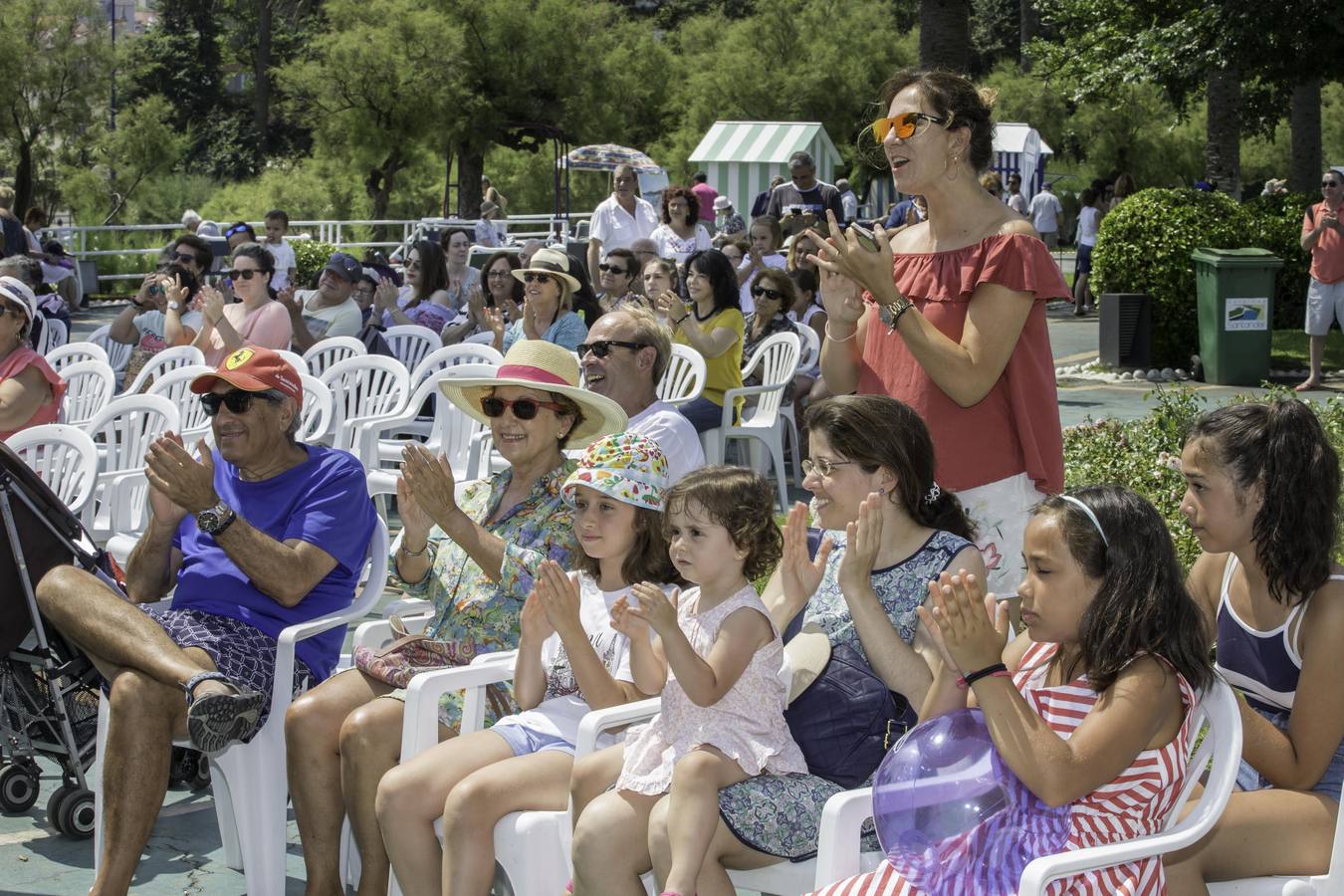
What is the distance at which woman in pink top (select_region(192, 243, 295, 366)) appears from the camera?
7965 millimetres

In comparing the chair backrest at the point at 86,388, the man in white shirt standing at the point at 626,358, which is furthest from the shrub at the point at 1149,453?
the chair backrest at the point at 86,388

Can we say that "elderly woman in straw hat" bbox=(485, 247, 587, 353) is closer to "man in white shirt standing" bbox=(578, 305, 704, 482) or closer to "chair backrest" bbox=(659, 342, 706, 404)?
"chair backrest" bbox=(659, 342, 706, 404)

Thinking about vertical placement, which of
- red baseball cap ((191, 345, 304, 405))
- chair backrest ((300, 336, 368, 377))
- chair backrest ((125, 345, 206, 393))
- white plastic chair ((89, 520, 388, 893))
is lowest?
white plastic chair ((89, 520, 388, 893))

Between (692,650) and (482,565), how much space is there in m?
0.89

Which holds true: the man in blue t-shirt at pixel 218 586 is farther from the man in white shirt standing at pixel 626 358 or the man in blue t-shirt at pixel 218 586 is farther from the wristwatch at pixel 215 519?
the man in white shirt standing at pixel 626 358

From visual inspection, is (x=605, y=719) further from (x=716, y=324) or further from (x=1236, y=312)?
(x=1236, y=312)

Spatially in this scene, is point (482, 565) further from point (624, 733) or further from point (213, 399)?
point (213, 399)

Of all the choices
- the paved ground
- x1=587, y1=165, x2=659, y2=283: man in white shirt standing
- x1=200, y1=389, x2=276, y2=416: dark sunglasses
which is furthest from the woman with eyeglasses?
x1=587, y1=165, x2=659, y2=283: man in white shirt standing

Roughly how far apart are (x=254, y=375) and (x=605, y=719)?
1.57 metres

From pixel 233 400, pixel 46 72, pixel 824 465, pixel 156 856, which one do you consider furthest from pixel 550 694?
pixel 46 72

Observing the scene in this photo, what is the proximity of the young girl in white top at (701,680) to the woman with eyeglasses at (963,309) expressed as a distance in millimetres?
499

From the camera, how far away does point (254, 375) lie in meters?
4.21

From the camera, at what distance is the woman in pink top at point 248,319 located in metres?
7.96

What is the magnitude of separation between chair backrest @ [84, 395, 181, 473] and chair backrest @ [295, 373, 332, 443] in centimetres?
62
